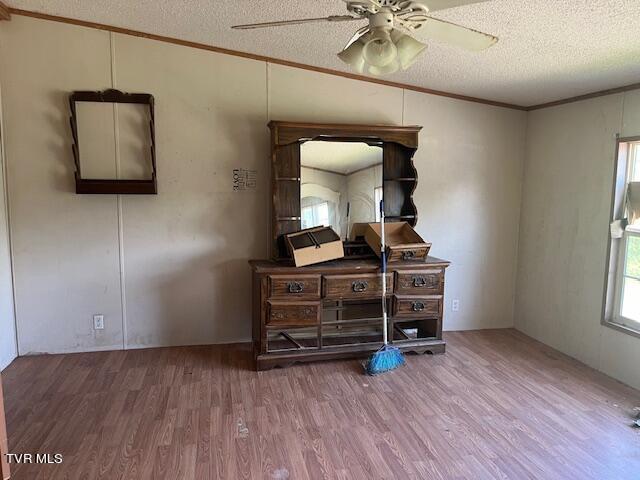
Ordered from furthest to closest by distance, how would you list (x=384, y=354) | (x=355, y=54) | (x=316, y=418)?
(x=384, y=354) < (x=316, y=418) < (x=355, y=54)

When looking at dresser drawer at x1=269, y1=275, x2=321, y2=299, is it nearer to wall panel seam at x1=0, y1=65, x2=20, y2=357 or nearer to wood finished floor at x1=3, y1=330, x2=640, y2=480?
wood finished floor at x1=3, y1=330, x2=640, y2=480

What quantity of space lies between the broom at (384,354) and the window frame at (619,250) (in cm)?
161

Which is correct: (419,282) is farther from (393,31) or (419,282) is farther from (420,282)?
(393,31)

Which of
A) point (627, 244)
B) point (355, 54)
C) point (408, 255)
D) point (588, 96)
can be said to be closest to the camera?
point (355, 54)

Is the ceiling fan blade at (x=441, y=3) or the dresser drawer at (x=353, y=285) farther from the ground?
the ceiling fan blade at (x=441, y=3)

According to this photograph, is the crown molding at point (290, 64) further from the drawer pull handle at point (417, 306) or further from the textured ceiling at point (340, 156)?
the drawer pull handle at point (417, 306)

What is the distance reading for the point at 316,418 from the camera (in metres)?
2.62

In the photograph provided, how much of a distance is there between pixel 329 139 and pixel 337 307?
1.41 m

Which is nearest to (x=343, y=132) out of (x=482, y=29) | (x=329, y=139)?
(x=329, y=139)

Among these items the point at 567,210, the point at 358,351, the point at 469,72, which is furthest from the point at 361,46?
the point at 567,210

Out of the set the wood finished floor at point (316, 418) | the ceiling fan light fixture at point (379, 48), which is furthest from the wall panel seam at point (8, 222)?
the ceiling fan light fixture at point (379, 48)

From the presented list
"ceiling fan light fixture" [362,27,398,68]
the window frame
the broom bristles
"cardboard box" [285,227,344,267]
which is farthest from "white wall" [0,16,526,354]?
"ceiling fan light fixture" [362,27,398,68]

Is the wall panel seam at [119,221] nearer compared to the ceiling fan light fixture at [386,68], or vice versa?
the ceiling fan light fixture at [386,68]

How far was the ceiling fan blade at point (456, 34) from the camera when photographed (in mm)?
1736
